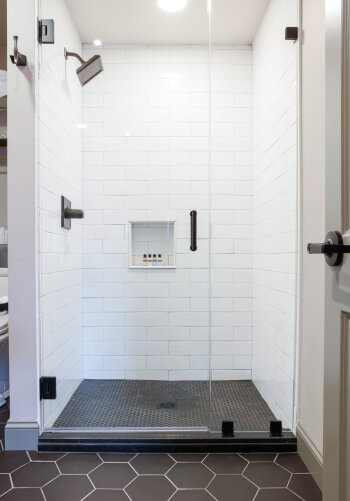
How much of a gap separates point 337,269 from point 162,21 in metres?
2.14

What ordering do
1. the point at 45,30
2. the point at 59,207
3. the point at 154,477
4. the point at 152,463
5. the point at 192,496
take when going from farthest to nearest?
the point at 59,207
the point at 45,30
the point at 152,463
the point at 154,477
the point at 192,496

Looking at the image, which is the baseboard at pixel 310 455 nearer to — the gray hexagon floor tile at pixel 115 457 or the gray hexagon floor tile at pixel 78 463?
the gray hexagon floor tile at pixel 115 457

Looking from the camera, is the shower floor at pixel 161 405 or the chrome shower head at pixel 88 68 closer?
the shower floor at pixel 161 405

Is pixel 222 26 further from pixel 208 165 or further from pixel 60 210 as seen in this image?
pixel 60 210

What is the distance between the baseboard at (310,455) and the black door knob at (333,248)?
1.01 meters

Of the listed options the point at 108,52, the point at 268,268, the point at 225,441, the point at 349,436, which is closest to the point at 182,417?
the point at 225,441

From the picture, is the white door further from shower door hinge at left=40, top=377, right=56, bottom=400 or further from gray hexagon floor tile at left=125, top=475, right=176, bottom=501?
shower door hinge at left=40, top=377, right=56, bottom=400

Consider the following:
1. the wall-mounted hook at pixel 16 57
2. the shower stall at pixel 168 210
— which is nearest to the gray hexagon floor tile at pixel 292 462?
the shower stall at pixel 168 210

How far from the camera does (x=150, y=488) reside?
52.6 inches

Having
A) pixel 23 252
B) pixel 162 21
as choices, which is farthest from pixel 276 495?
pixel 162 21

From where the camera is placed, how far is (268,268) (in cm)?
207

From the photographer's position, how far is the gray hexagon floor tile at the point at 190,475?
4.45 ft

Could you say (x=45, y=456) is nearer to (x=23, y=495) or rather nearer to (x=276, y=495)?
(x=23, y=495)

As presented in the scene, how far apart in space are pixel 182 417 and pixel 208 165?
1701 millimetres
